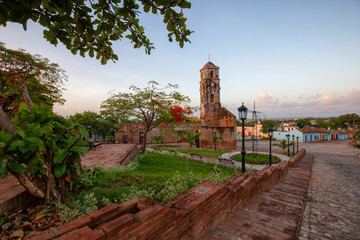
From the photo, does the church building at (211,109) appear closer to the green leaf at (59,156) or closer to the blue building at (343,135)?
the green leaf at (59,156)

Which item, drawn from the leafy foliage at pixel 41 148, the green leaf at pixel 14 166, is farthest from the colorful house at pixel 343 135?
the green leaf at pixel 14 166

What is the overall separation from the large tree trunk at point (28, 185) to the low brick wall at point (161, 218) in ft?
3.71

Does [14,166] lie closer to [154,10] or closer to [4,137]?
[4,137]

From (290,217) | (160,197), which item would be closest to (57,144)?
(160,197)

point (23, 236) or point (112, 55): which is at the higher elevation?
point (112, 55)

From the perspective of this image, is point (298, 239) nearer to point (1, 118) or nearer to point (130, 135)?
point (1, 118)

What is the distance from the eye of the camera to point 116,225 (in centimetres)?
170

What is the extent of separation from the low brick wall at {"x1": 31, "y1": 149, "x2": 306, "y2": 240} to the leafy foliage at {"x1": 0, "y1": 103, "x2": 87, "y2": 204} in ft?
3.14

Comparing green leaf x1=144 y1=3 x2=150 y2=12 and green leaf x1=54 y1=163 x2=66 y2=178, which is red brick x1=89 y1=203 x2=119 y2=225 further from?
green leaf x1=144 y1=3 x2=150 y2=12

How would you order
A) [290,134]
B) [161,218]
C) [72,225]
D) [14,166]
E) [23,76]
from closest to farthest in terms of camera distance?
[72,225]
[14,166]
[161,218]
[23,76]
[290,134]

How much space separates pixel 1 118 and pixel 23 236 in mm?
1684

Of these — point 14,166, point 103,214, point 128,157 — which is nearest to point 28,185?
point 14,166

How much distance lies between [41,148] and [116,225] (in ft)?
4.46

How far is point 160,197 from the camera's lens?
3072 millimetres
